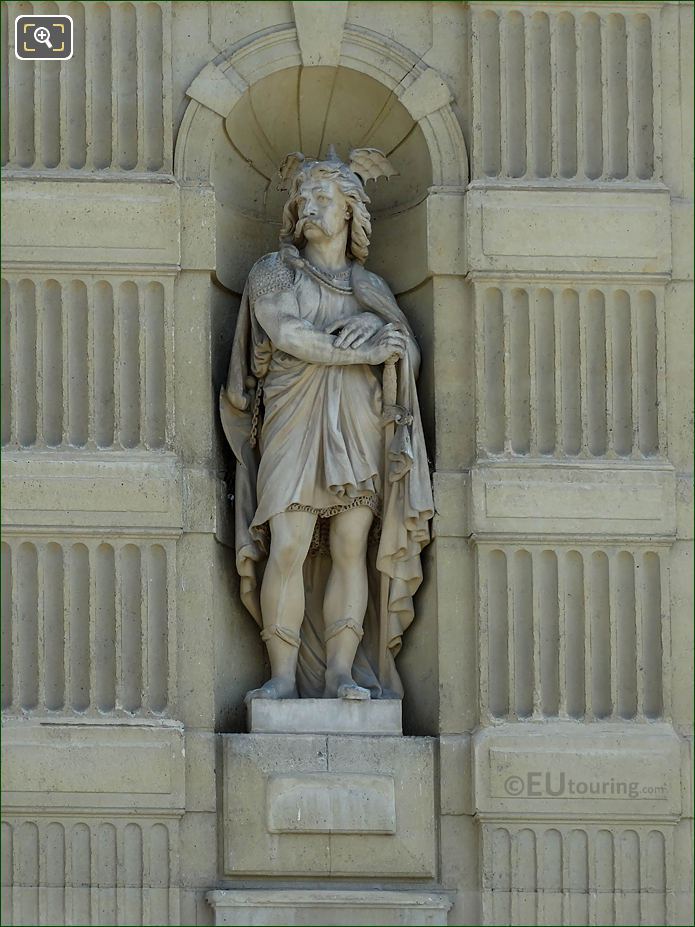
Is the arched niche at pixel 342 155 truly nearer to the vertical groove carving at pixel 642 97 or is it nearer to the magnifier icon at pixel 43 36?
the magnifier icon at pixel 43 36

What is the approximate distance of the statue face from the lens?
1438 cm

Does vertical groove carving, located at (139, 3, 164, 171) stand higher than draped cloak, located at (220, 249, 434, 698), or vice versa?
vertical groove carving, located at (139, 3, 164, 171)

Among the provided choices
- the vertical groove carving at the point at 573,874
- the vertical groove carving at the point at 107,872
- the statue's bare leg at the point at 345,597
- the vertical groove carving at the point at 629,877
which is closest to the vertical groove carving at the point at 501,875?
the vertical groove carving at the point at 573,874

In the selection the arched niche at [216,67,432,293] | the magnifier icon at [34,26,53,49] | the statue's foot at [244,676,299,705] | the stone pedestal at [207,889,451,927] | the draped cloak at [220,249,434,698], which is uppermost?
the magnifier icon at [34,26,53,49]

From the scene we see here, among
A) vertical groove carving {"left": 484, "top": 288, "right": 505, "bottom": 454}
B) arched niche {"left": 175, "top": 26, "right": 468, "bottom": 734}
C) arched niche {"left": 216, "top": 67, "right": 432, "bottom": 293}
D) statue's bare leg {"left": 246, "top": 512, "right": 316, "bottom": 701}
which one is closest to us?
statue's bare leg {"left": 246, "top": 512, "right": 316, "bottom": 701}

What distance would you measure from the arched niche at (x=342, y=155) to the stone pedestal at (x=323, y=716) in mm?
227

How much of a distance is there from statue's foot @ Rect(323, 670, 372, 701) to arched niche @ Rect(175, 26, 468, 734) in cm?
35

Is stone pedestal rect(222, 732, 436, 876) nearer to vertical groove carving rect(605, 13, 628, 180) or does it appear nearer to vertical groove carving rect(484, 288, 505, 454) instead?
vertical groove carving rect(484, 288, 505, 454)

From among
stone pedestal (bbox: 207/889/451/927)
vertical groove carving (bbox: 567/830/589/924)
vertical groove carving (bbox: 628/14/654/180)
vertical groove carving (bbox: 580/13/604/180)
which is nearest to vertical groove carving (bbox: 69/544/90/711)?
stone pedestal (bbox: 207/889/451/927)

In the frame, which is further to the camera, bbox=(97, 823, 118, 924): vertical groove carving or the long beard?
the long beard

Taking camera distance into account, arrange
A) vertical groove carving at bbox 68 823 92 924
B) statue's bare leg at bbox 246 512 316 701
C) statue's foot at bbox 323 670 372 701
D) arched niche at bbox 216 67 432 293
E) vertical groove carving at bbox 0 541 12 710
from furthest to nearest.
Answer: arched niche at bbox 216 67 432 293 < statue's bare leg at bbox 246 512 316 701 < statue's foot at bbox 323 670 372 701 < vertical groove carving at bbox 0 541 12 710 < vertical groove carving at bbox 68 823 92 924

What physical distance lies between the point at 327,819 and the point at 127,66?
3898 millimetres

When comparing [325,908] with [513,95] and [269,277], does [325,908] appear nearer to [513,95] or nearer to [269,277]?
[269,277]

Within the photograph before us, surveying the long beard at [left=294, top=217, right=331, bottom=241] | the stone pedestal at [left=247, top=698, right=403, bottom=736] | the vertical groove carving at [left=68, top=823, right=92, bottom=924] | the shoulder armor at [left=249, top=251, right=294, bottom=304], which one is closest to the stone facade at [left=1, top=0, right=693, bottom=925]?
the vertical groove carving at [left=68, top=823, right=92, bottom=924]
